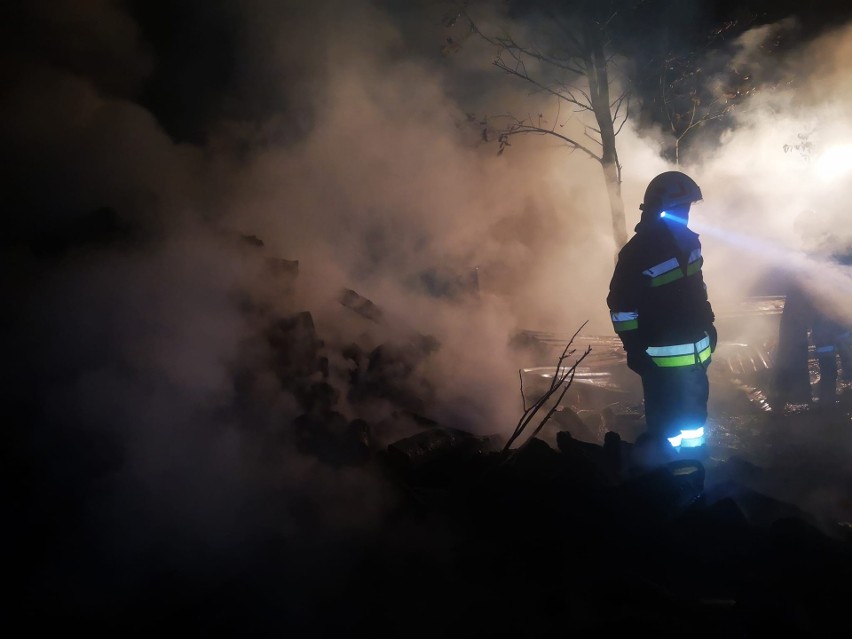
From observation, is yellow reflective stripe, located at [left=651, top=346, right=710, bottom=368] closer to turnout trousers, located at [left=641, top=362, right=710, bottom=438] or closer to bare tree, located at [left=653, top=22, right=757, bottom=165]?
turnout trousers, located at [left=641, top=362, right=710, bottom=438]

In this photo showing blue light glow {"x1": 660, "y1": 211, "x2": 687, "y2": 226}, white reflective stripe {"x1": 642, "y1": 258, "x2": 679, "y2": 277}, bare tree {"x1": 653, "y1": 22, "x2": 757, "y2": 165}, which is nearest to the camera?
white reflective stripe {"x1": 642, "y1": 258, "x2": 679, "y2": 277}

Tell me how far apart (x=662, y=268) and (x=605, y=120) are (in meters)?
5.86

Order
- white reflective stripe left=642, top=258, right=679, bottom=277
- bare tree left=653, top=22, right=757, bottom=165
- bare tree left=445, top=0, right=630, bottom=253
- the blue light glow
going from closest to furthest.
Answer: white reflective stripe left=642, top=258, right=679, bottom=277, the blue light glow, bare tree left=445, top=0, right=630, bottom=253, bare tree left=653, top=22, right=757, bottom=165

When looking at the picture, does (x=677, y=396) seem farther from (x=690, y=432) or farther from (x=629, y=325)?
(x=629, y=325)

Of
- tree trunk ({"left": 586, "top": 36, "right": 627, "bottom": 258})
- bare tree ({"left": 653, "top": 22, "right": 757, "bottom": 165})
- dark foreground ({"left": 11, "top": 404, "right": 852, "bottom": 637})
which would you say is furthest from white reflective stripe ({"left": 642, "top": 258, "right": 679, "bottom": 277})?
bare tree ({"left": 653, "top": 22, "right": 757, "bottom": 165})

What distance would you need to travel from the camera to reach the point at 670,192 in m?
3.33

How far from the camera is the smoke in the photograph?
2.75 m

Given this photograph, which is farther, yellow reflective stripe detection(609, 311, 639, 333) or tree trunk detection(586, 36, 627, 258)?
tree trunk detection(586, 36, 627, 258)

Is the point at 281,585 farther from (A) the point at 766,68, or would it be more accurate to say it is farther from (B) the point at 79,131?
(A) the point at 766,68

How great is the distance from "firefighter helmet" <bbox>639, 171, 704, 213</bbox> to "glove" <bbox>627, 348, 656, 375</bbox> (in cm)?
87

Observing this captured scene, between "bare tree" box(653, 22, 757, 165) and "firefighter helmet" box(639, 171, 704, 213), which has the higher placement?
"bare tree" box(653, 22, 757, 165)

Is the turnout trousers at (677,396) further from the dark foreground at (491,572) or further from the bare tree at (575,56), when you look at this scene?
the bare tree at (575,56)

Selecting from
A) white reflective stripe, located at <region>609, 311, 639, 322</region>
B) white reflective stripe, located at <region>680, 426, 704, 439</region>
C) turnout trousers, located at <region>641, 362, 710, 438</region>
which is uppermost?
white reflective stripe, located at <region>609, 311, 639, 322</region>

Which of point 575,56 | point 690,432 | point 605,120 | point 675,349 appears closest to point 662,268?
point 675,349
